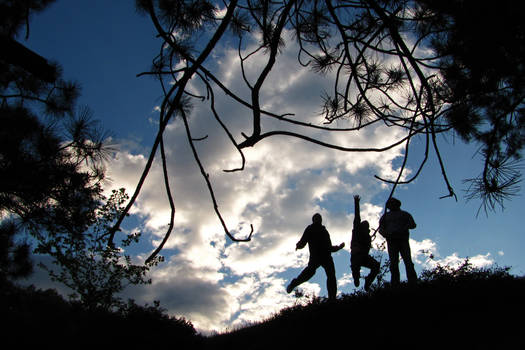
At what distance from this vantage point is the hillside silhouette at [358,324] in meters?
3.37

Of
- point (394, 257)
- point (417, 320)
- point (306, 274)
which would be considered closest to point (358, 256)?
point (394, 257)

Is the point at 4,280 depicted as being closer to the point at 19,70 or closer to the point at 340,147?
the point at 19,70

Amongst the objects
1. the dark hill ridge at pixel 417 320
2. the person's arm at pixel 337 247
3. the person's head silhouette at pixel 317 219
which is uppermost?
the person's head silhouette at pixel 317 219

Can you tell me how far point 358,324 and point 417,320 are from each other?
684 mm

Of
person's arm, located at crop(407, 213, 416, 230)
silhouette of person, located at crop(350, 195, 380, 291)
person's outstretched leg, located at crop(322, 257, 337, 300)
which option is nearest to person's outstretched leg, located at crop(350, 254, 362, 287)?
silhouette of person, located at crop(350, 195, 380, 291)

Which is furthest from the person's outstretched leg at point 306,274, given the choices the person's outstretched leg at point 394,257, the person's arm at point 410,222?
the person's arm at point 410,222

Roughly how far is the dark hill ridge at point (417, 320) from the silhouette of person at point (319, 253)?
338mm

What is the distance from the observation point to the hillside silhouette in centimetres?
337

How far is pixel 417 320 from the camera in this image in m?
3.75

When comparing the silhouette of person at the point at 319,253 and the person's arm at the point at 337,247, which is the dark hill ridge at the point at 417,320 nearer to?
the silhouette of person at the point at 319,253

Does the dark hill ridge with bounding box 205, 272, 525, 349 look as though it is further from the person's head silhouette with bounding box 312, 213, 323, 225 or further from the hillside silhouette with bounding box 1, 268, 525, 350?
the person's head silhouette with bounding box 312, 213, 323, 225

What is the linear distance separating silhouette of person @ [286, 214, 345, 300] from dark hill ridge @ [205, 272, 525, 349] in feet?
1.11

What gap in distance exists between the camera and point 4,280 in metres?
5.28

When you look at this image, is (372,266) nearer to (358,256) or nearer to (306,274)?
(358,256)
